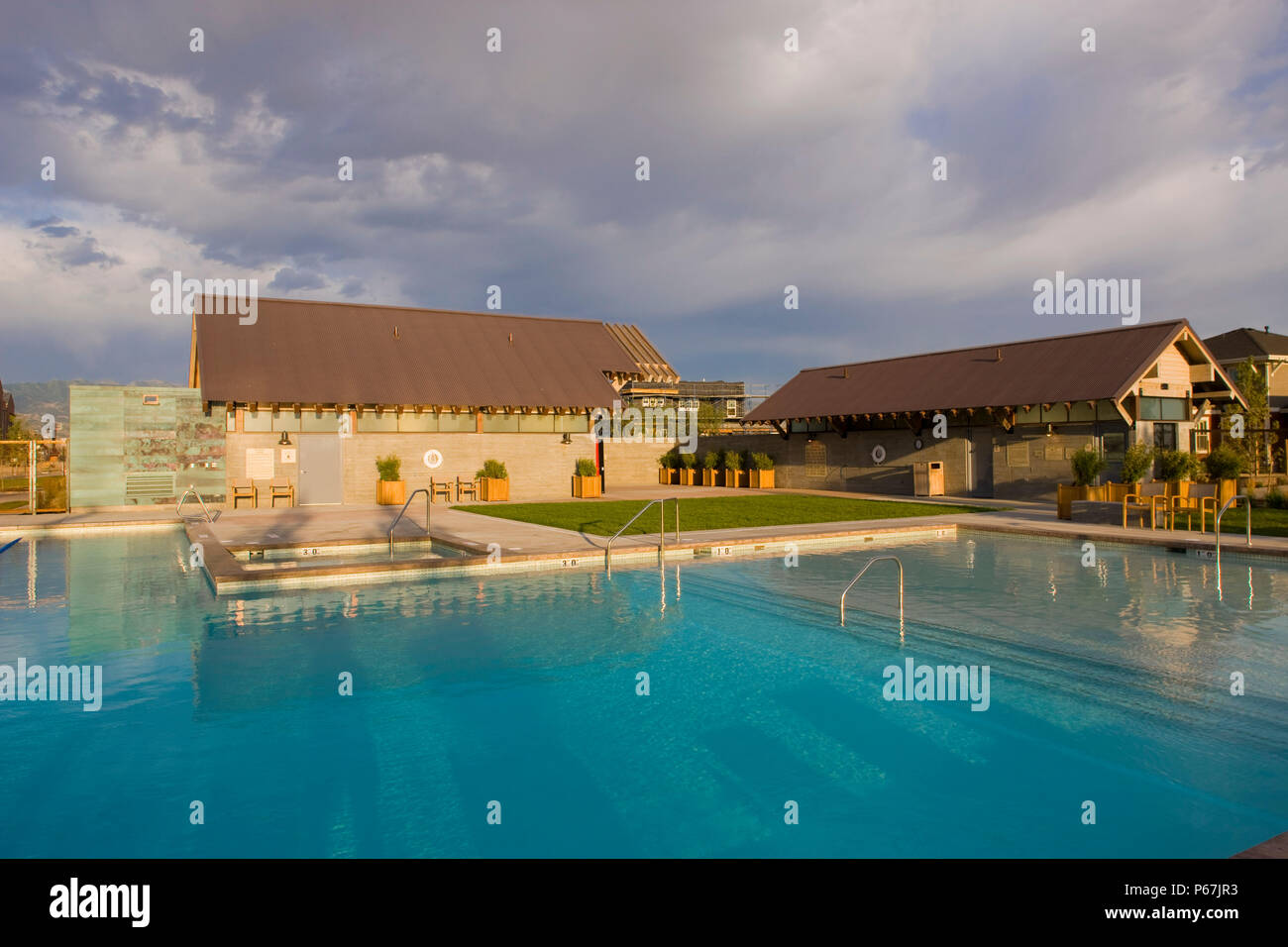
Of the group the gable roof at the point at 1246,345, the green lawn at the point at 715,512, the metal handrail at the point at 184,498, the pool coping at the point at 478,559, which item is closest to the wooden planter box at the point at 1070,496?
the green lawn at the point at 715,512

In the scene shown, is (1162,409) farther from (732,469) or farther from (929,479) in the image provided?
(732,469)

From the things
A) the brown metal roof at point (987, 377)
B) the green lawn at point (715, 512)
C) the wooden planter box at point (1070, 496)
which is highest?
the brown metal roof at point (987, 377)

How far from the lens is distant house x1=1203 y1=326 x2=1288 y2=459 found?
3944 centimetres

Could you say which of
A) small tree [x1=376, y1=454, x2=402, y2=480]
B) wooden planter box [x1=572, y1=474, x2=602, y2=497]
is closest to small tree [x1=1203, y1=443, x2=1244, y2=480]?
wooden planter box [x1=572, y1=474, x2=602, y2=497]

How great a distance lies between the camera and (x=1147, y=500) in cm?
1839

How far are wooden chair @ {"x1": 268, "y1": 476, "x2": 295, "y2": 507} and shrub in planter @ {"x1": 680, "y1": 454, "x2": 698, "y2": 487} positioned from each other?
17129mm

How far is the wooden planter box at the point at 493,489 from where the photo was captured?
88.2 feet

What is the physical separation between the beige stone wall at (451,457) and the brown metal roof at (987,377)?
32.9ft

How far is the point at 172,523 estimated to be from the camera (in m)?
20.9

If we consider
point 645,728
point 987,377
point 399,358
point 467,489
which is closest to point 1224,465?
point 987,377

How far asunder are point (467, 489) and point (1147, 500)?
1982 centimetres

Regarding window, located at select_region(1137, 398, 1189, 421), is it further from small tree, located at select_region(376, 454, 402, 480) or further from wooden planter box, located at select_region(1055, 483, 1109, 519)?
small tree, located at select_region(376, 454, 402, 480)

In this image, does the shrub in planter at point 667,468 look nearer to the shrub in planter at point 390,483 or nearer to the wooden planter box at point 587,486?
the wooden planter box at point 587,486
